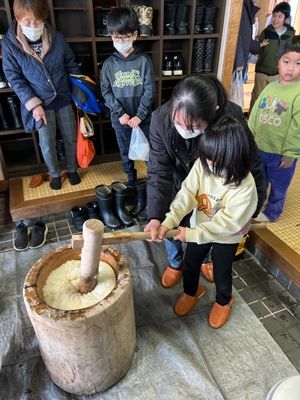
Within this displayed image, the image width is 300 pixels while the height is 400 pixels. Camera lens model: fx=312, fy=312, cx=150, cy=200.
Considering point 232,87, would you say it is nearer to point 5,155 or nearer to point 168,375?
point 5,155

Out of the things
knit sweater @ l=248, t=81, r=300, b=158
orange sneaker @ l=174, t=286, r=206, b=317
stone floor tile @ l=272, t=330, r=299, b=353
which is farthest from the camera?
knit sweater @ l=248, t=81, r=300, b=158

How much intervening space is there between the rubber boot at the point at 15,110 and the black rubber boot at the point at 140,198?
0.95 meters

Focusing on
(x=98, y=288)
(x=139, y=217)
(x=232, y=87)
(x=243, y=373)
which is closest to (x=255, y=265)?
(x=243, y=373)

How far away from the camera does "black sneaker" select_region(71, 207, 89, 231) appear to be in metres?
2.05

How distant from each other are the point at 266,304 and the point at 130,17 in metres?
1.67

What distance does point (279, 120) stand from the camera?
5.33 feet

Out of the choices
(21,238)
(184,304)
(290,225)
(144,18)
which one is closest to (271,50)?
(144,18)

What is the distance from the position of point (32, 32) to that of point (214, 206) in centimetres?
142

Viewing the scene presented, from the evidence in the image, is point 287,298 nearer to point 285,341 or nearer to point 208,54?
point 285,341

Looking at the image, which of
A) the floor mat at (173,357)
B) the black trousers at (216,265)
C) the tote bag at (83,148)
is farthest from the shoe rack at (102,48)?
the black trousers at (216,265)

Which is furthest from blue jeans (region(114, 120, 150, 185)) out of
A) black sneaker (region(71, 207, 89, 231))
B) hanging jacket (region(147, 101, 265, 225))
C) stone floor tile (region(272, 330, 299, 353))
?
stone floor tile (region(272, 330, 299, 353))

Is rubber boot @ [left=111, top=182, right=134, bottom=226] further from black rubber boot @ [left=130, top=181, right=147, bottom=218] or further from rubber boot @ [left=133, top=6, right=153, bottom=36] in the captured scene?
rubber boot @ [left=133, top=6, right=153, bottom=36]

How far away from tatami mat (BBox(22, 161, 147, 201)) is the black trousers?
1148 millimetres

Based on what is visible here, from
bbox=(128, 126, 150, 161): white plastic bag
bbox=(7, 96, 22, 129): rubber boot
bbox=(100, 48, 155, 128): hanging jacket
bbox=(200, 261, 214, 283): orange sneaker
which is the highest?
bbox=(100, 48, 155, 128): hanging jacket
